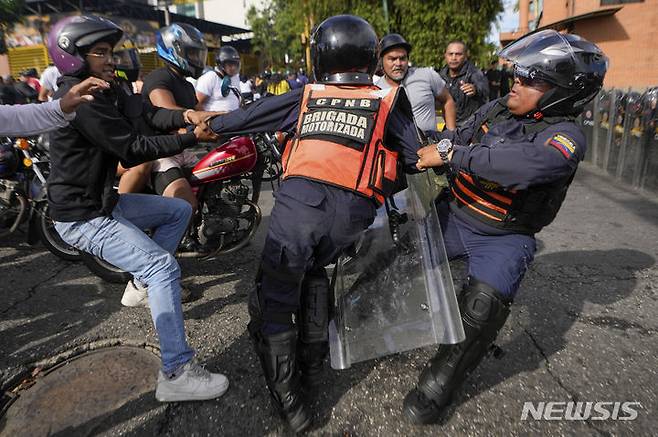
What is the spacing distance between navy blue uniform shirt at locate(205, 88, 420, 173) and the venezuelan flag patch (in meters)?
0.60

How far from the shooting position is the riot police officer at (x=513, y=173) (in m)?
1.94

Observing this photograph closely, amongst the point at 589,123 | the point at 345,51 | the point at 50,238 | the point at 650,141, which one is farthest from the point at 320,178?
the point at 589,123

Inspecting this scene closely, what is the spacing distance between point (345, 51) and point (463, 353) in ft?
4.85

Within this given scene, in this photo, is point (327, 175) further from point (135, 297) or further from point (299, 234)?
point (135, 297)

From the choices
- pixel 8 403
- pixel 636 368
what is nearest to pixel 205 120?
pixel 8 403

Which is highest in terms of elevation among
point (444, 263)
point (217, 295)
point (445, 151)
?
point (445, 151)

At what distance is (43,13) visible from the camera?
2652 centimetres

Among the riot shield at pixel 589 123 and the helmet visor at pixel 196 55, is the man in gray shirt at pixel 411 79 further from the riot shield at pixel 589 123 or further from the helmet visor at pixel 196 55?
the riot shield at pixel 589 123

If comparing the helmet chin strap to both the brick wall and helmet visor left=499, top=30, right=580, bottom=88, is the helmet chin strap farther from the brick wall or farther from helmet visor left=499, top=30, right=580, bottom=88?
the brick wall

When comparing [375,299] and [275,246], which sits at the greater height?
[275,246]

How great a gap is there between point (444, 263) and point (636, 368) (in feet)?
4.43

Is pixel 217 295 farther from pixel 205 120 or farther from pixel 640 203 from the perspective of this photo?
pixel 640 203

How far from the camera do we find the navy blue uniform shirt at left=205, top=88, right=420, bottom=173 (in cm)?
211

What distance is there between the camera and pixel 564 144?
1949mm
